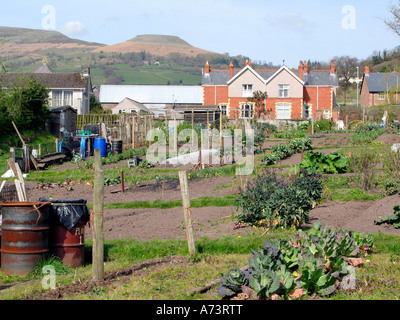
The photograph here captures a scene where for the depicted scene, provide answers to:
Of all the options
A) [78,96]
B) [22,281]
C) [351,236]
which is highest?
[78,96]

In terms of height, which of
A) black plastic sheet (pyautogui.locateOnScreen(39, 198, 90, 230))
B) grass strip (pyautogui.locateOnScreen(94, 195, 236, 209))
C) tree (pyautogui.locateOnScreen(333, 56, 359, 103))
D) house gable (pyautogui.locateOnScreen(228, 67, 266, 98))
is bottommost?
grass strip (pyautogui.locateOnScreen(94, 195, 236, 209))

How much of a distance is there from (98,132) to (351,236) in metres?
26.5

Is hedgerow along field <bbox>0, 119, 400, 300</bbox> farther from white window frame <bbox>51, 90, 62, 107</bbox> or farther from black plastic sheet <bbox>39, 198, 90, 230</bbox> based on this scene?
white window frame <bbox>51, 90, 62, 107</bbox>

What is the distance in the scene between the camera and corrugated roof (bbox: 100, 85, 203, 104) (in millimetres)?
74500

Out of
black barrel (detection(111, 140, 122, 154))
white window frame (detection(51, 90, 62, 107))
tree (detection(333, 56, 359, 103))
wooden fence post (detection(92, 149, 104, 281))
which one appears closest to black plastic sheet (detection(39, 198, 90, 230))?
wooden fence post (detection(92, 149, 104, 281))

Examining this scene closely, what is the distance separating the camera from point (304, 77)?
59250 millimetres

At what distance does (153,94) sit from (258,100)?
78.5ft

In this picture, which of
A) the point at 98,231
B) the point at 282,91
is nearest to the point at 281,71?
the point at 282,91

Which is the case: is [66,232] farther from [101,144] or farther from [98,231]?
[101,144]

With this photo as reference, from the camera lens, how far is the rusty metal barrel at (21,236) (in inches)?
380

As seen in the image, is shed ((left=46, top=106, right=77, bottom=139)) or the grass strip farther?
shed ((left=46, top=106, right=77, bottom=139))
